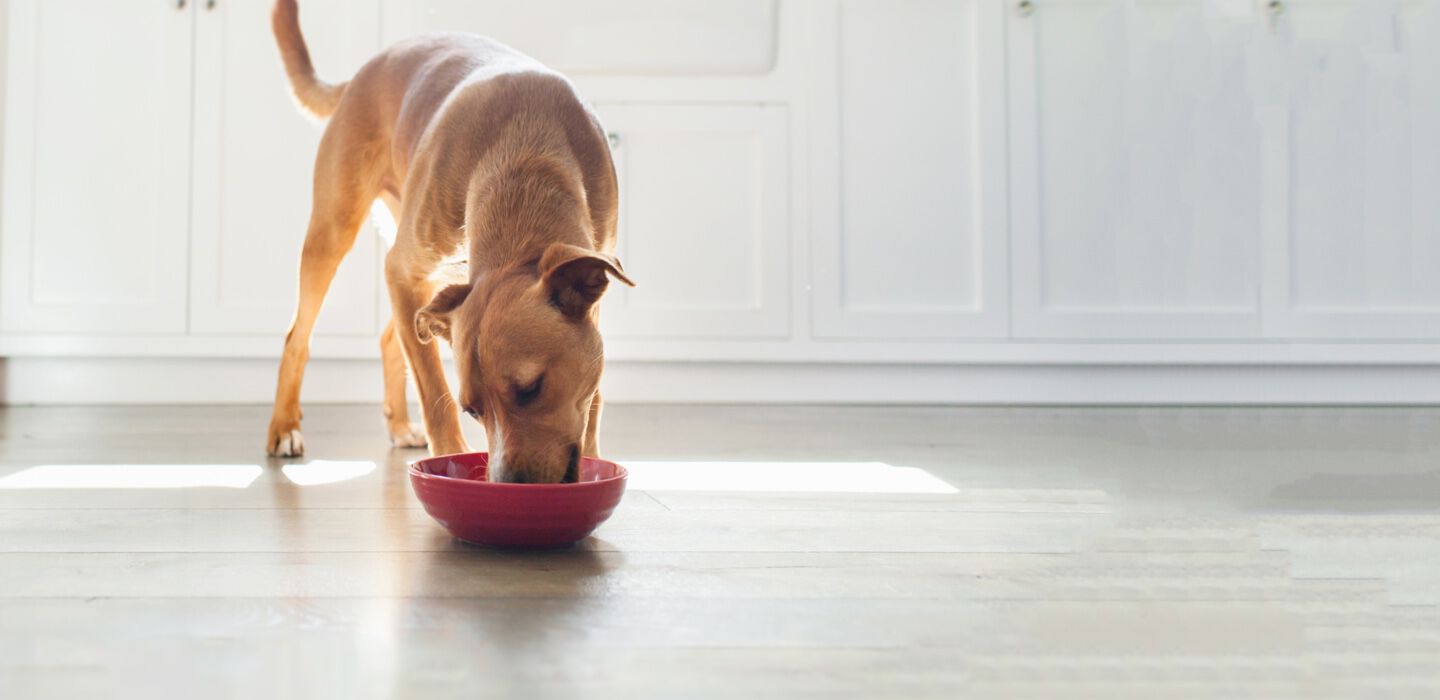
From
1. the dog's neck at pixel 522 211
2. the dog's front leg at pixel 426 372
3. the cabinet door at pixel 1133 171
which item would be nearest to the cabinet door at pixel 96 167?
the dog's front leg at pixel 426 372

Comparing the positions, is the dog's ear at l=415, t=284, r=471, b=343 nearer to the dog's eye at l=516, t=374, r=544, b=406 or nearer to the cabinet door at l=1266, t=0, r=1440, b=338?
the dog's eye at l=516, t=374, r=544, b=406

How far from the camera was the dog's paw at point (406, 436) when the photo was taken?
1.98m

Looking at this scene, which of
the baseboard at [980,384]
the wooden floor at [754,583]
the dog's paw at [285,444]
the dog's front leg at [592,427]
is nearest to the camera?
the wooden floor at [754,583]

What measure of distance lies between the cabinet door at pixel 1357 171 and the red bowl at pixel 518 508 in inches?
98.3

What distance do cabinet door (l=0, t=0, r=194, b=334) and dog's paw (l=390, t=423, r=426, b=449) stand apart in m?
1.20

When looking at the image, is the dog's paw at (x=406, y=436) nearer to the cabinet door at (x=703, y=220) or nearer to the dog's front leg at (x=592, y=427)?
the dog's front leg at (x=592, y=427)

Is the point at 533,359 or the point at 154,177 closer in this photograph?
the point at 533,359

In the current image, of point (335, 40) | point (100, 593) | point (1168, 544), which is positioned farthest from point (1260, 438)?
point (335, 40)

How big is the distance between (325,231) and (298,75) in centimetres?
42

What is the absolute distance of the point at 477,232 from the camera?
127cm

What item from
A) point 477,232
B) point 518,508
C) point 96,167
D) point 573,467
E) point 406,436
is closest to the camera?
point 518,508

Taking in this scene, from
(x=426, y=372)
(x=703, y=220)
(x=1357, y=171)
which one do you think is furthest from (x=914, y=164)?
(x=426, y=372)

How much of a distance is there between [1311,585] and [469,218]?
1.01 metres

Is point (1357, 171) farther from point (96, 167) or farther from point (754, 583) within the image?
point (96, 167)
